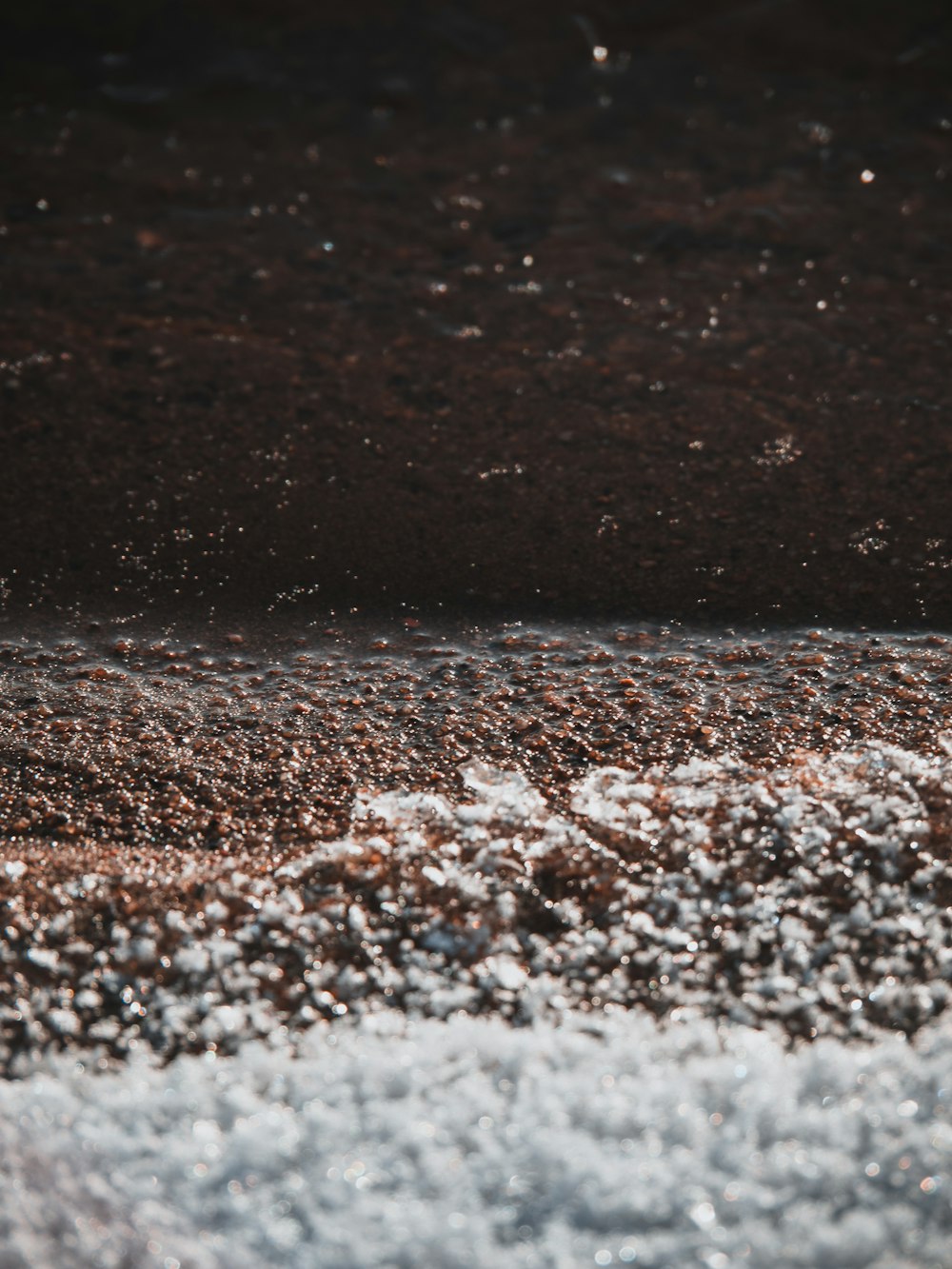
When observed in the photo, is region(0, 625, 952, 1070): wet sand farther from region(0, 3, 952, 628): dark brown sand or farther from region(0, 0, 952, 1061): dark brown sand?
region(0, 3, 952, 628): dark brown sand

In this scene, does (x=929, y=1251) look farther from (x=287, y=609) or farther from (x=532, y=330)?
(x=532, y=330)

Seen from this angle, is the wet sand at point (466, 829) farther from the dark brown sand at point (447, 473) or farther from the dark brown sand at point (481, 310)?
the dark brown sand at point (481, 310)

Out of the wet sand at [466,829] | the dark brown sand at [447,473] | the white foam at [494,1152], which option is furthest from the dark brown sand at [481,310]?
the white foam at [494,1152]

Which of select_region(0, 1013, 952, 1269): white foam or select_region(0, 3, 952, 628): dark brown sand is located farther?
select_region(0, 3, 952, 628): dark brown sand

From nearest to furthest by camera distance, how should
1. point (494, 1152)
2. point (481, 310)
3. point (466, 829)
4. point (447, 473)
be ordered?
1. point (494, 1152)
2. point (466, 829)
3. point (447, 473)
4. point (481, 310)

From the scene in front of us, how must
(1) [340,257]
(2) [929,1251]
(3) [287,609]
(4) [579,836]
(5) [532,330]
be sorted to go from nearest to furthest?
(2) [929,1251] → (4) [579,836] → (3) [287,609] → (5) [532,330] → (1) [340,257]

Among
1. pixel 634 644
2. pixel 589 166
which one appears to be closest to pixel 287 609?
pixel 634 644

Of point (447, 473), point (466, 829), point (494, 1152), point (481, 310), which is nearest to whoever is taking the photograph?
point (494, 1152)

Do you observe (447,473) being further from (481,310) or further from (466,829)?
(466,829)

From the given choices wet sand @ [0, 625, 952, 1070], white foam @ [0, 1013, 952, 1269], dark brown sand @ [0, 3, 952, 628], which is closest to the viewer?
white foam @ [0, 1013, 952, 1269]

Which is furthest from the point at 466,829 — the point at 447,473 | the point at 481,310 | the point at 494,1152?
the point at 481,310

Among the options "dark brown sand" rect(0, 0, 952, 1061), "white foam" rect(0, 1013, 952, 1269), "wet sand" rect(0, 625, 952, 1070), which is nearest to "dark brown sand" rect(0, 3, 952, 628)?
"dark brown sand" rect(0, 0, 952, 1061)
